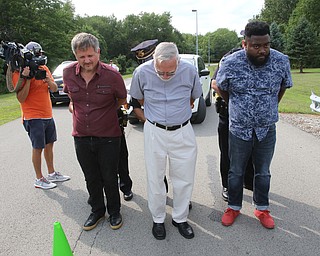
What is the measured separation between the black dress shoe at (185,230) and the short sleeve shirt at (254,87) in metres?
1.07

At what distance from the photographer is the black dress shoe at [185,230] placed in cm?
297

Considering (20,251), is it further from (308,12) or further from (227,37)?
(227,37)

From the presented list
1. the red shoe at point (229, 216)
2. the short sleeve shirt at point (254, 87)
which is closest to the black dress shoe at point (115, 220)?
the red shoe at point (229, 216)

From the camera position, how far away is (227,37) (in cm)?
8775

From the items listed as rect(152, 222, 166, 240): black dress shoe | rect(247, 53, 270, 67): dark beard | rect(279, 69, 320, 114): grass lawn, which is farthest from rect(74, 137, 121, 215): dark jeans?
rect(279, 69, 320, 114): grass lawn

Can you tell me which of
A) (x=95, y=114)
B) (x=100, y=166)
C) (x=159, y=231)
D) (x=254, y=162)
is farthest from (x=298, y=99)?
(x=95, y=114)

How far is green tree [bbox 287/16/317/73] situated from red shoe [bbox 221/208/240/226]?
38740mm

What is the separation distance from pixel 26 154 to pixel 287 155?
15.7 feet

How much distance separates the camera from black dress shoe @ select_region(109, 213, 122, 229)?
317cm

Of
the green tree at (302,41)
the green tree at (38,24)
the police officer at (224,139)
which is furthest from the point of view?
the green tree at (302,41)

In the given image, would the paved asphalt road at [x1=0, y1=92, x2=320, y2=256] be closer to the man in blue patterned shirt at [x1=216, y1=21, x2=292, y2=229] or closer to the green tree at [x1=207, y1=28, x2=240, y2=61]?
the man in blue patterned shirt at [x1=216, y1=21, x2=292, y2=229]

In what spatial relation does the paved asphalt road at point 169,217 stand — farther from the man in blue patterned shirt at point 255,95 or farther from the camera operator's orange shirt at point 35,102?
the camera operator's orange shirt at point 35,102

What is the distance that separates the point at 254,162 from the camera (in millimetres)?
3160

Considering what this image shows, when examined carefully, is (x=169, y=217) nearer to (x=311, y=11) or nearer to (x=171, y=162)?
(x=171, y=162)
